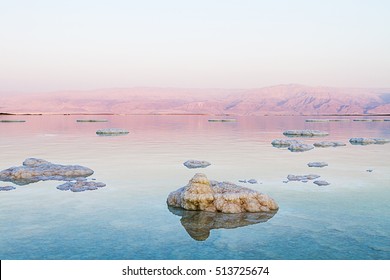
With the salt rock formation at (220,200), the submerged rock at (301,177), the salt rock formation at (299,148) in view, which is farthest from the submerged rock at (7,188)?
the salt rock formation at (299,148)

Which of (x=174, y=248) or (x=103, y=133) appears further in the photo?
(x=103, y=133)

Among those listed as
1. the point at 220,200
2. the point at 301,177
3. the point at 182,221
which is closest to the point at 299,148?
the point at 301,177

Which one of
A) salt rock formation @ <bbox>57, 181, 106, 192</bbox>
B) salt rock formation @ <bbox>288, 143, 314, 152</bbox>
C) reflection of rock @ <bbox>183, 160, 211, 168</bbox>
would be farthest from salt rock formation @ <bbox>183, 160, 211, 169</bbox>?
salt rock formation @ <bbox>288, 143, 314, 152</bbox>

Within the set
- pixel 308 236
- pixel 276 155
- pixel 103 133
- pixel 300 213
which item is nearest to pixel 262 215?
pixel 300 213

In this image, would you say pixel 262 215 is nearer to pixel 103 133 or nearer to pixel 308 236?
pixel 308 236

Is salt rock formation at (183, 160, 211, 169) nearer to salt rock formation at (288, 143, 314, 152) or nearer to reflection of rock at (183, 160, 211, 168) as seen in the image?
reflection of rock at (183, 160, 211, 168)

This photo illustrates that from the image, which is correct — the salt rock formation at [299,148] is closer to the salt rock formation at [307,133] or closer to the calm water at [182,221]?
the calm water at [182,221]
